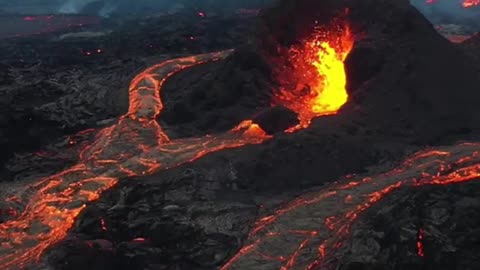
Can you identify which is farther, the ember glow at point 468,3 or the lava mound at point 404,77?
the ember glow at point 468,3

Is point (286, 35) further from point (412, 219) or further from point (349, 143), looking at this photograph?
point (412, 219)

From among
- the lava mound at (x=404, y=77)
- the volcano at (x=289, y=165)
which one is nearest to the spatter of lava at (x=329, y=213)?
the volcano at (x=289, y=165)

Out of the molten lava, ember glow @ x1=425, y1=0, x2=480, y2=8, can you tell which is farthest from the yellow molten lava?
ember glow @ x1=425, y1=0, x2=480, y2=8

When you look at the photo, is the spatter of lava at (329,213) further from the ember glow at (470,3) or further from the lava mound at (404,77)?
the ember glow at (470,3)

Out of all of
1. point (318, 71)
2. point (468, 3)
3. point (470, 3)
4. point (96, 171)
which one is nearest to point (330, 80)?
point (318, 71)

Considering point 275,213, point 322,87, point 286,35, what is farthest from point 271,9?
point 275,213
